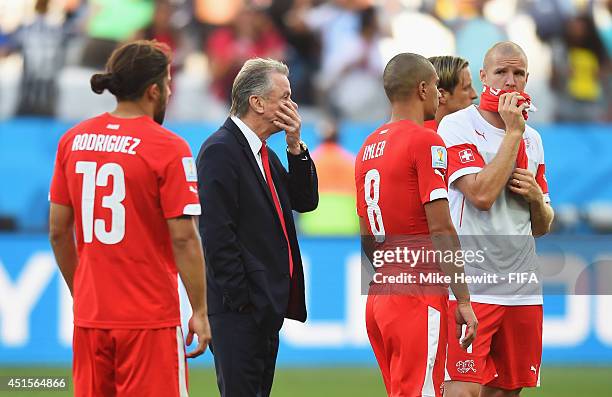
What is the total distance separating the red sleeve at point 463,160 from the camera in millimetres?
6039

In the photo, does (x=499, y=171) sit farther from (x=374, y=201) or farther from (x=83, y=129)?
(x=83, y=129)

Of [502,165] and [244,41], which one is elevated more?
[244,41]

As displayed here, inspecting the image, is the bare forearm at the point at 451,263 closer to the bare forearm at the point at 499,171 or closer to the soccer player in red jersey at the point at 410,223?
the soccer player in red jersey at the point at 410,223

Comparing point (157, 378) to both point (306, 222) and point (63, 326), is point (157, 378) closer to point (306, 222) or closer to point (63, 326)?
point (63, 326)

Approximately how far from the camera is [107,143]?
4637 mm

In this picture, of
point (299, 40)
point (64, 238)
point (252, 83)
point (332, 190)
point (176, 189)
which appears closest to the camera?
point (176, 189)

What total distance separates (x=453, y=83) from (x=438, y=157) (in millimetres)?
1366

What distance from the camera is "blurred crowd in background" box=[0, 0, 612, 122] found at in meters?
12.4

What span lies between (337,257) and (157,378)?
6.16 meters

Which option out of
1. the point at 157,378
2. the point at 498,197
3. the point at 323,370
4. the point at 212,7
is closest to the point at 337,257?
the point at 323,370

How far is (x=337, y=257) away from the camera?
421 inches

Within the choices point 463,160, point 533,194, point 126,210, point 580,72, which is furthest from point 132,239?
point 580,72

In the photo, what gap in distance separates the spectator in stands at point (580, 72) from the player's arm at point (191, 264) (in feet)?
28.9

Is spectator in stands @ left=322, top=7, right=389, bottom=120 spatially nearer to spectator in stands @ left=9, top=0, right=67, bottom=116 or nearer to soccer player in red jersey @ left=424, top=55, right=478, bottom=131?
spectator in stands @ left=9, top=0, right=67, bottom=116
